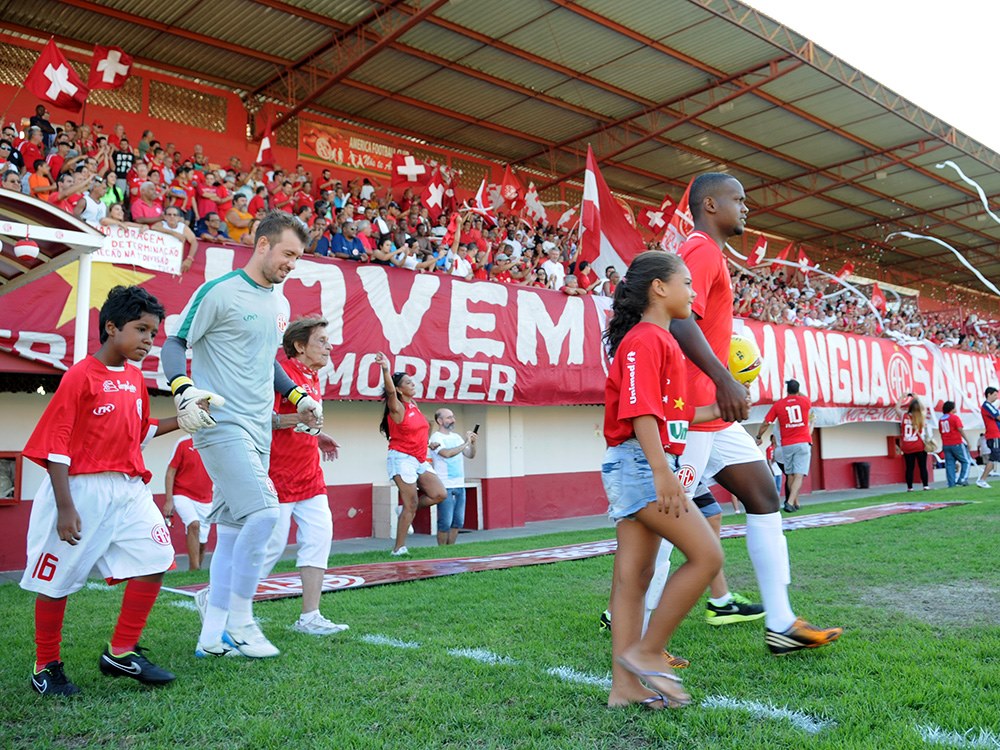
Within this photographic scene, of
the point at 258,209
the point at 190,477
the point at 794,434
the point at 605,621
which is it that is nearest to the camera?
the point at 605,621

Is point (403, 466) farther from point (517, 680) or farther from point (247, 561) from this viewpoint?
point (517, 680)

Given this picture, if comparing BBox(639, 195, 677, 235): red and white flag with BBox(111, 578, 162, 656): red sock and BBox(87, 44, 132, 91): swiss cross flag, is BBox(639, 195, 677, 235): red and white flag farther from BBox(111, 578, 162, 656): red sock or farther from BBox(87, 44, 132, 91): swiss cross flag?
BBox(111, 578, 162, 656): red sock

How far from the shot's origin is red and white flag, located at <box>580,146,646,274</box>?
16.6 m

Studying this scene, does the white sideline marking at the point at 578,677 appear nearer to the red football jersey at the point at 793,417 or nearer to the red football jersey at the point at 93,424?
the red football jersey at the point at 93,424

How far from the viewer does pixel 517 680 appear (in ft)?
12.0

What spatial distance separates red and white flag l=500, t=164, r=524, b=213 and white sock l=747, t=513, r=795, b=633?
1650cm

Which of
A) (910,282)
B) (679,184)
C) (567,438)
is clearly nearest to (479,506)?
(567,438)

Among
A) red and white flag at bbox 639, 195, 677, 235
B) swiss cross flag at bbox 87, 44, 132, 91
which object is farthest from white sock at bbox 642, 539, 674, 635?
red and white flag at bbox 639, 195, 677, 235

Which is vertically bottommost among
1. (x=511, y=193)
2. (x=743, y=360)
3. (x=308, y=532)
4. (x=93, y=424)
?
(x=308, y=532)

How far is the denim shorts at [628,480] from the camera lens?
128 inches

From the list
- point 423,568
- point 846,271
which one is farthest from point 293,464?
point 846,271

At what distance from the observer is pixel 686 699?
319cm

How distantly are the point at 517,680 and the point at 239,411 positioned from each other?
1.88 meters

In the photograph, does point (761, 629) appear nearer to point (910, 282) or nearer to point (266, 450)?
point (266, 450)
